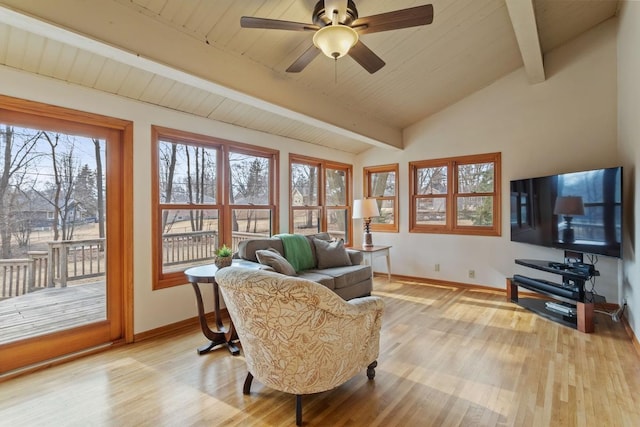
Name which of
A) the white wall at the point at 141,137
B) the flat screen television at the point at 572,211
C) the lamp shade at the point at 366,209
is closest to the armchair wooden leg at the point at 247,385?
the white wall at the point at 141,137

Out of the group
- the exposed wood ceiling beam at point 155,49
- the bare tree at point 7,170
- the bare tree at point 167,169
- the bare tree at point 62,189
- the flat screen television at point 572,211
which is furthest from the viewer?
the bare tree at point 167,169

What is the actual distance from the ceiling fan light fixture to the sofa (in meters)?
1.99

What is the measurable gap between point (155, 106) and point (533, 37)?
389cm

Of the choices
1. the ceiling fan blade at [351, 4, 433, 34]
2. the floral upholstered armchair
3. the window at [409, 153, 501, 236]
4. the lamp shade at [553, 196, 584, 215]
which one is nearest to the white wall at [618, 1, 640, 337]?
the lamp shade at [553, 196, 584, 215]

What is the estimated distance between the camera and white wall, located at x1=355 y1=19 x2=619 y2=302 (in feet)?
12.5

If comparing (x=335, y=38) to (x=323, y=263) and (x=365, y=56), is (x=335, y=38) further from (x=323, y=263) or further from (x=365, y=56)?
(x=323, y=263)

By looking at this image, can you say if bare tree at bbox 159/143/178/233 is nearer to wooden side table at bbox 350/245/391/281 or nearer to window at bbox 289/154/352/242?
window at bbox 289/154/352/242

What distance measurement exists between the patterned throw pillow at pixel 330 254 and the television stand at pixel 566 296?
2.27 metres

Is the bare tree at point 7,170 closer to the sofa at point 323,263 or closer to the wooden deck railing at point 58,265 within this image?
the wooden deck railing at point 58,265

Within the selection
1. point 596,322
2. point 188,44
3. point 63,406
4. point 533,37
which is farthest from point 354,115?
point 63,406

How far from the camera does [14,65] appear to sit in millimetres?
2330

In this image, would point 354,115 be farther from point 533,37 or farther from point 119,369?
point 119,369

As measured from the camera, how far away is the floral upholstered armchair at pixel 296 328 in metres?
1.67

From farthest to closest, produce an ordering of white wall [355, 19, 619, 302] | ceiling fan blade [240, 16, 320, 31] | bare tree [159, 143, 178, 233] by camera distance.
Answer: white wall [355, 19, 619, 302]
bare tree [159, 143, 178, 233]
ceiling fan blade [240, 16, 320, 31]
